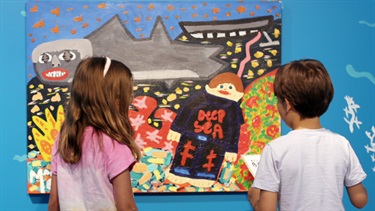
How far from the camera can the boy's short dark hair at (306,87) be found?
1.36 meters

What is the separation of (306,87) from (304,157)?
188 millimetres

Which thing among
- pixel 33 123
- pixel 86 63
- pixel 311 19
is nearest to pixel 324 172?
pixel 86 63

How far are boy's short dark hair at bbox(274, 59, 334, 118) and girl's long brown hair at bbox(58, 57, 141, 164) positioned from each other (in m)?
0.45

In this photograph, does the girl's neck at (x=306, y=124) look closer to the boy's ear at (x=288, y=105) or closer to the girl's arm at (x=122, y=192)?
the boy's ear at (x=288, y=105)

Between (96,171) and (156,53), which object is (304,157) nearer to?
(96,171)

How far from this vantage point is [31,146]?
2205 mm

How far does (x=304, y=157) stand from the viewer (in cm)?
135

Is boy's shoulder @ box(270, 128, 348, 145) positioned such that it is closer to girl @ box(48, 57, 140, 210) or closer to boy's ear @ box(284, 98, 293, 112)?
boy's ear @ box(284, 98, 293, 112)

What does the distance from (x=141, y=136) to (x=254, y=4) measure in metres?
0.78

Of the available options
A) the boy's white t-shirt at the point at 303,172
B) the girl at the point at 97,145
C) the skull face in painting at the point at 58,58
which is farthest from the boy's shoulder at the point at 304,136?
the skull face in painting at the point at 58,58

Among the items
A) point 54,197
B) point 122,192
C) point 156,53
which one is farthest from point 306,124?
point 156,53

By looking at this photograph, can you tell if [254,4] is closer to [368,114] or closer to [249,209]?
[368,114]

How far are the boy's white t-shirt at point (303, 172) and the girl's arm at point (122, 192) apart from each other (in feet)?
1.15

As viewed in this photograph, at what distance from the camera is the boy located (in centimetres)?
135
